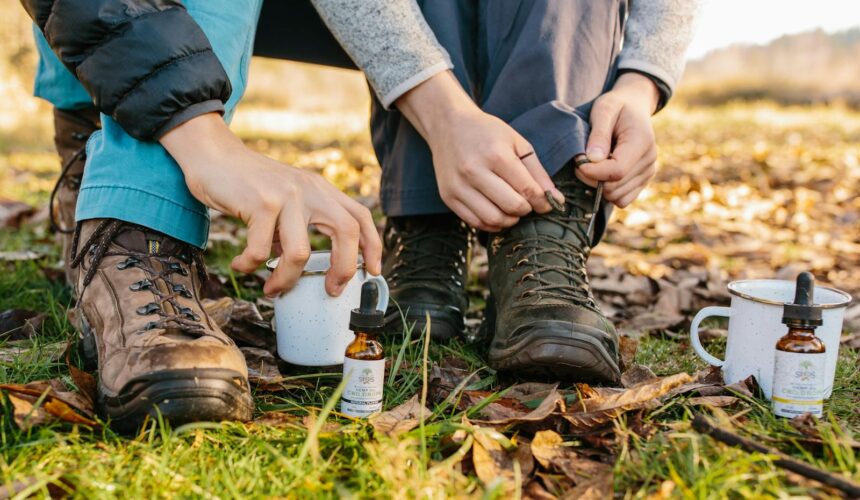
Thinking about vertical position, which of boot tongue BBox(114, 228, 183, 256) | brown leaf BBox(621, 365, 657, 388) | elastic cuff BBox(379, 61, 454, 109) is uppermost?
elastic cuff BBox(379, 61, 454, 109)

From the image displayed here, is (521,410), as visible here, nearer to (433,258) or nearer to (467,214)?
(467,214)

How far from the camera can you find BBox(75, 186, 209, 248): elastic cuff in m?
1.54

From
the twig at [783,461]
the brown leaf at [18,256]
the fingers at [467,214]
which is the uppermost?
the fingers at [467,214]

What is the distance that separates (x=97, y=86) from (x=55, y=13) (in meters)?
0.16

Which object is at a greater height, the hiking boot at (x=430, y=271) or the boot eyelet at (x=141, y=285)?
the boot eyelet at (x=141, y=285)

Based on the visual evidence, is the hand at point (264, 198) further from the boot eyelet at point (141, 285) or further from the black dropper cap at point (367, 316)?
the boot eyelet at point (141, 285)

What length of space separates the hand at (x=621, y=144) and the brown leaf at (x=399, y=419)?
2.44 ft

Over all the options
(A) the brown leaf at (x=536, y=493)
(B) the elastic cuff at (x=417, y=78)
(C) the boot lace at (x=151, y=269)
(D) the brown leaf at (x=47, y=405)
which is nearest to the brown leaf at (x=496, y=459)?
(A) the brown leaf at (x=536, y=493)

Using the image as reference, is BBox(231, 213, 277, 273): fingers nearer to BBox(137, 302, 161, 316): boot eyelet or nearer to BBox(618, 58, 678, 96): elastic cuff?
BBox(137, 302, 161, 316): boot eyelet

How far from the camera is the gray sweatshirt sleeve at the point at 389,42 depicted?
1.90 m

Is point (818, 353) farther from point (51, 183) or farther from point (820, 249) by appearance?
point (51, 183)

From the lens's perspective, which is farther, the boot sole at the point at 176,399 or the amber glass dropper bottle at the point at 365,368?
the amber glass dropper bottle at the point at 365,368

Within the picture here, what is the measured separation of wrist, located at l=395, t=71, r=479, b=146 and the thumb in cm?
29

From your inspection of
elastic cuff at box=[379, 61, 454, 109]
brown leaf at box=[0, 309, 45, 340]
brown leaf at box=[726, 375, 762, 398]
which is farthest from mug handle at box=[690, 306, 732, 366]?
brown leaf at box=[0, 309, 45, 340]
